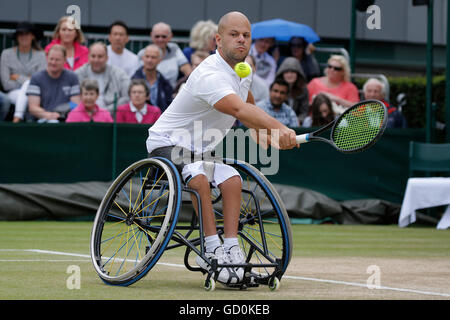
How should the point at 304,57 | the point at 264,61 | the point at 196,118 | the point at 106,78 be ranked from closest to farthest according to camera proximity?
the point at 196,118
the point at 106,78
the point at 264,61
the point at 304,57

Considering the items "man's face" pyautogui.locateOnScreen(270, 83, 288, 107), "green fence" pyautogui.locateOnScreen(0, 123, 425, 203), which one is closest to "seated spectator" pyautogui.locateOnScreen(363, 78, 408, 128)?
"green fence" pyautogui.locateOnScreen(0, 123, 425, 203)

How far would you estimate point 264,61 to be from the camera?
14.0 meters

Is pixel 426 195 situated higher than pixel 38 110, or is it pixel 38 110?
pixel 38 110

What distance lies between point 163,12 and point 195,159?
1688 cm

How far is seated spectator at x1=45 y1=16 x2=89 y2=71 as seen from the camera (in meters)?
13.1

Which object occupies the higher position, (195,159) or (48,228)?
(195,159)

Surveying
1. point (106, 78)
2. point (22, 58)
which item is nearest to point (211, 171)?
point (106, 78)

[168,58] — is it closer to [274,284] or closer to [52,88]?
[52,88]

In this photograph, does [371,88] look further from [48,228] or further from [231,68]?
[231,68]

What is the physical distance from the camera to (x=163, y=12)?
72.7 ft

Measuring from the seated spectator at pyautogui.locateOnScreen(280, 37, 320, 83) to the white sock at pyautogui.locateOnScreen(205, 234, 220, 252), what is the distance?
9357 mm

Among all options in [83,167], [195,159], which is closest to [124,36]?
[83,167]

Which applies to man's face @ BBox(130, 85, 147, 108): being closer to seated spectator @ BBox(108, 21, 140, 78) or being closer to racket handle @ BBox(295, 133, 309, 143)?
seated spectator @ BBox(108, 21, 140, 78)

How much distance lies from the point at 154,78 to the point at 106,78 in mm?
705
